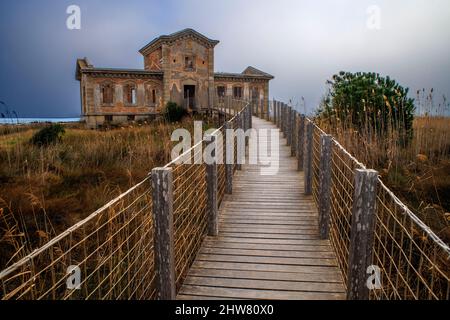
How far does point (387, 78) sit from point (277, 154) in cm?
389

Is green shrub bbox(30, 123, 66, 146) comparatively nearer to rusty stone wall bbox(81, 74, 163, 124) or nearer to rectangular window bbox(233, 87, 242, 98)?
rusty stone wall bbox(81, 74, 163, 124)

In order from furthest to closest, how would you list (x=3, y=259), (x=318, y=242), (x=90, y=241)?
(x=90, y=241), (x=3, y=259), (x=318, y=242)

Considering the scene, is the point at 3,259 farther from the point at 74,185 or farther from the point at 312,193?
the point at 312,193

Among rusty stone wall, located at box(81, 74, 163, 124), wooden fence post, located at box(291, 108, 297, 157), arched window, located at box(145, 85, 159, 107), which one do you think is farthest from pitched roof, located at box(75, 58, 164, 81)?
wooden fence post, located at box(291, 108, 297, 157)

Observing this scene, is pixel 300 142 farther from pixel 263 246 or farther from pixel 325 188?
pixel 263 246

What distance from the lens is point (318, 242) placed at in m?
4.64

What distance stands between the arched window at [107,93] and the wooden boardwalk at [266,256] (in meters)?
24.0

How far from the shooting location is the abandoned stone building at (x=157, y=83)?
90.7 feet

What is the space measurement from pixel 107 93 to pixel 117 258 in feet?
82.8

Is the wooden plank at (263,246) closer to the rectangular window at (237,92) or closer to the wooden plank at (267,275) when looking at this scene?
the wooden plank at (267,275)

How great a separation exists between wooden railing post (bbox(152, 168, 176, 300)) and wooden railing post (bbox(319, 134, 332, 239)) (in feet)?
7.61

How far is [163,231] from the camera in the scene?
3.09 m

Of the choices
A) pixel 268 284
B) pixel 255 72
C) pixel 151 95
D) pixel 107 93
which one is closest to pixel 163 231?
pixel 268 284
